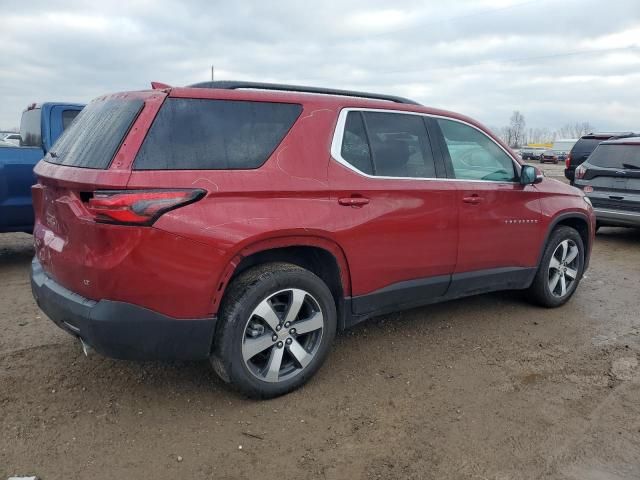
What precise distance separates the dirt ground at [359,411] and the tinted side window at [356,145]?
1.38 metres

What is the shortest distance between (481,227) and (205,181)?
2321 mm

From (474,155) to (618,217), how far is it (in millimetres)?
5060

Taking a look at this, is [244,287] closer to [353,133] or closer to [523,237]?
[353,133]

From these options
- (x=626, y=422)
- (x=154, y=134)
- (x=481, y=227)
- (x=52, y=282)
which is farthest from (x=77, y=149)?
(x=626, y=422)

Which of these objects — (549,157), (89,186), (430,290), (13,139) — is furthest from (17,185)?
(549,157)

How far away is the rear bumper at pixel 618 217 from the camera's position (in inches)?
312

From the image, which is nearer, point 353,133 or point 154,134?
point 154,134

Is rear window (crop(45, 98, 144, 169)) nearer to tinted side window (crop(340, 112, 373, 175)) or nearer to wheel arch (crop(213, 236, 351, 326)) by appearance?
wheel arch (crop(213, 236, 351, 326))

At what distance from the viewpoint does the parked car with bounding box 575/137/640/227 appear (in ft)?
26.2

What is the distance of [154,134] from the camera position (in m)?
2.75

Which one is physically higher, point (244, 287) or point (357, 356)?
point (244, 287)

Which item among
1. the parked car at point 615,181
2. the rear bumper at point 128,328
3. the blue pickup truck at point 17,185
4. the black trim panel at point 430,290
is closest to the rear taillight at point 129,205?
the rear bumper at point 128,328

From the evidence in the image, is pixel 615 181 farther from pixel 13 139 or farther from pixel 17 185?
pixel 13 139

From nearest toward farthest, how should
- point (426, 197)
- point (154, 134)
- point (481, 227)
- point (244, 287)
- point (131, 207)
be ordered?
1. point (131, 207)
2. point (154, 134)
3. point (244, 287)
4. point (426, 197)
5. point (481, 227)
